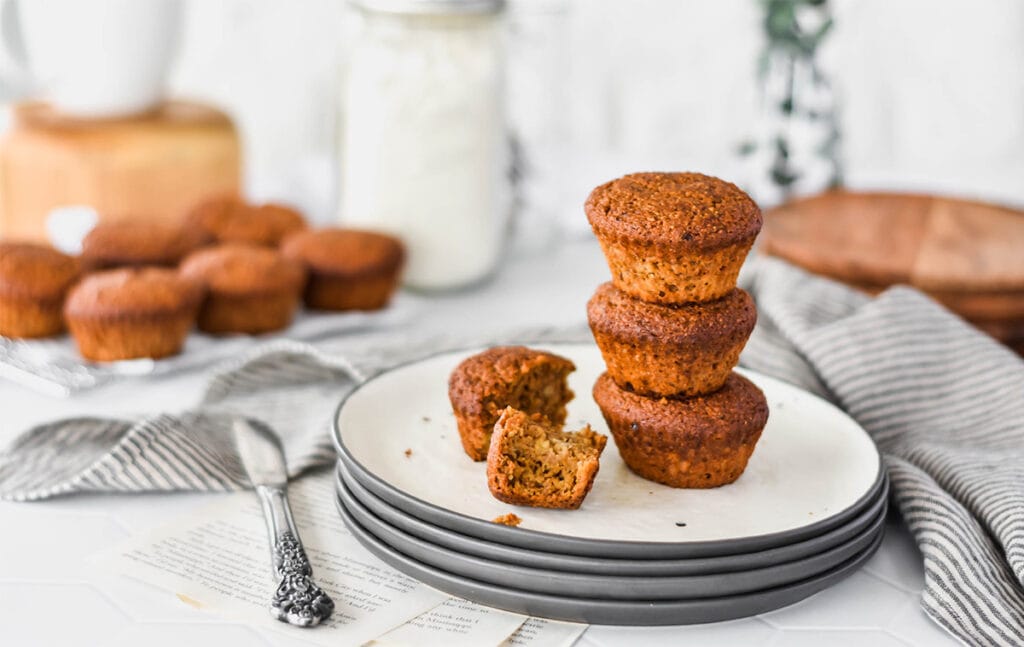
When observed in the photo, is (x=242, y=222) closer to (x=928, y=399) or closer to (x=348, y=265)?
(x=348, y=265)

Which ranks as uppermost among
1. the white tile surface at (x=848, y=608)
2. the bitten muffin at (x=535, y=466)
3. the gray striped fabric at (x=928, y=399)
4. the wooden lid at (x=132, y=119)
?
the wooden lid at (x=132, y=119)

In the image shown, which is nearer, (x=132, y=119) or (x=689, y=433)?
(x=689, y=433)

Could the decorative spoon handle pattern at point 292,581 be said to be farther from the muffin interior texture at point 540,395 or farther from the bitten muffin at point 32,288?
the bitten muffin at point 32,288

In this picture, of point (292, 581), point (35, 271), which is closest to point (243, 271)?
point (35, 271)

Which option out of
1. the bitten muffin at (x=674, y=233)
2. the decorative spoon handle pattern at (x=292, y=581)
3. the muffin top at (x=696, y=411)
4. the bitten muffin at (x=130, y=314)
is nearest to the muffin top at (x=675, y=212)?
the bitten muffin at (x=674, y=233)

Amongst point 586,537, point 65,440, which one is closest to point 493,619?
point 586,537

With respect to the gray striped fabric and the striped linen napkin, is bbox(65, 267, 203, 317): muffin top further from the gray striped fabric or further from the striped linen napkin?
the gray striped fabric

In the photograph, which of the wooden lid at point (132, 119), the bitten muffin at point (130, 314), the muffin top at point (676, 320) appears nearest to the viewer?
the muffin top at point (676, 320)
